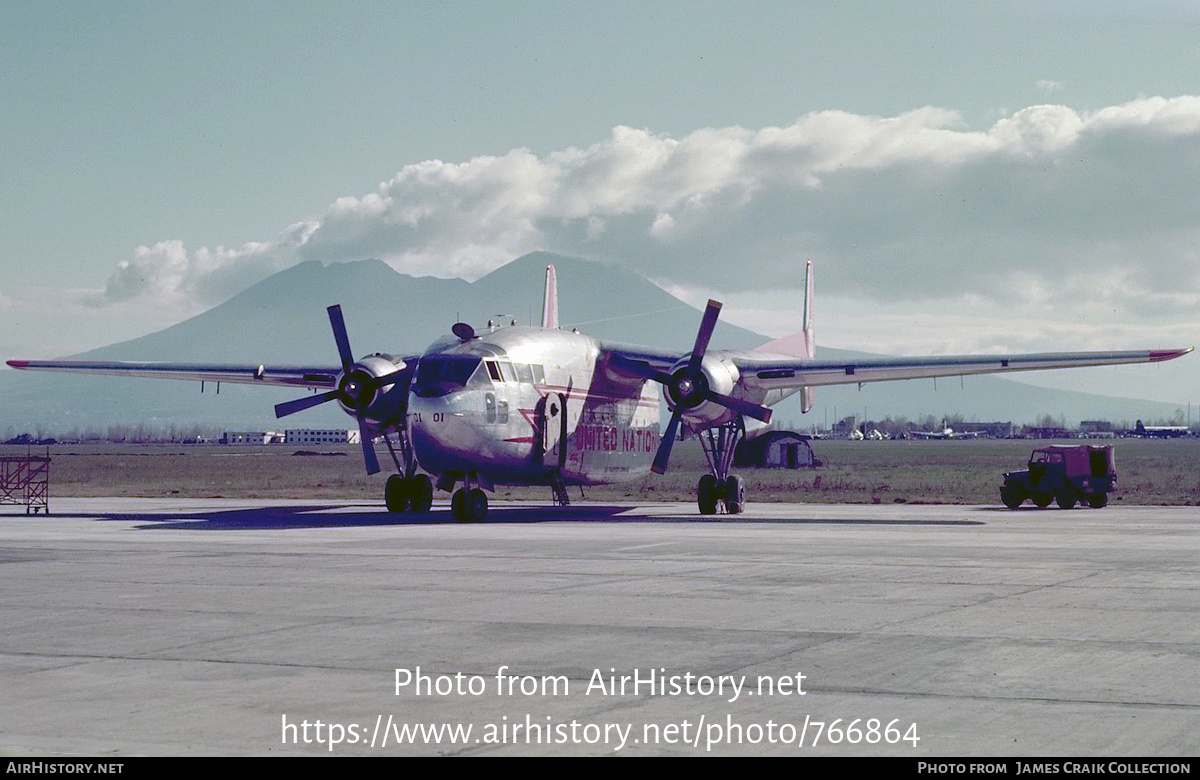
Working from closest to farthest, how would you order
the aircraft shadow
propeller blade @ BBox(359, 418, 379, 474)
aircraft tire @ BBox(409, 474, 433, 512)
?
1. the aircraft shadow
2. propeller blade @ BBox(359, 418, 379, 474)
3. aircraft tire @ BBox(409, 474, 433, 512)

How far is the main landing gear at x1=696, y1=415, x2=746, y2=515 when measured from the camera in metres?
39.2

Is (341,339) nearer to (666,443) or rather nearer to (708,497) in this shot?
(666,443)

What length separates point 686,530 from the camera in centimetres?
3050

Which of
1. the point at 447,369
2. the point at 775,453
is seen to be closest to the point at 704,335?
the point at 447,369

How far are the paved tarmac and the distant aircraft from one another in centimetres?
862

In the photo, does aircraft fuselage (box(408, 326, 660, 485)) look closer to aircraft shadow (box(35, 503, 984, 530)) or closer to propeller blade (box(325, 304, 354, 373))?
aircraft shadow (box(35, 503, 984, 530))

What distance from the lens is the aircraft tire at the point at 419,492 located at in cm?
3991

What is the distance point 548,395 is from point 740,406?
574 centimetres

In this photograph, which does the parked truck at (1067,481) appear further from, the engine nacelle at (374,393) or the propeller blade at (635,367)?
the engine nacelle at (374,393)

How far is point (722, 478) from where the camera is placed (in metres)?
39.9

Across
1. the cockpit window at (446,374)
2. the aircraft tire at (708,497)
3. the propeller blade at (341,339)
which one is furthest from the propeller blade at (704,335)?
the propeller blade at (341,339)

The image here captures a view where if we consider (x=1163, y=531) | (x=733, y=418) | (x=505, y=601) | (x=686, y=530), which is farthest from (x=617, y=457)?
(x=505, y=601)

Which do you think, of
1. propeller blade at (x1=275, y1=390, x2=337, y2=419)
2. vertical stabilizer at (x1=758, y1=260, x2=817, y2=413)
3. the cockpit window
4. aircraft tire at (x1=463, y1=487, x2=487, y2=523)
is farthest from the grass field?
the cockpit window
